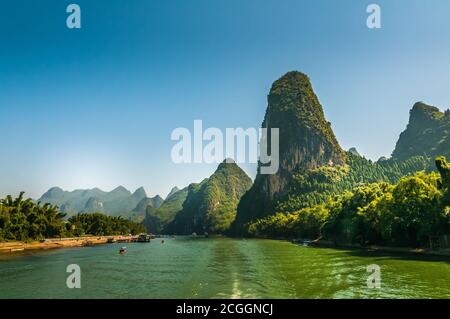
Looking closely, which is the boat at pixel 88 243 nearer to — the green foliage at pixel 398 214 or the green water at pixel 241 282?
the green water at pixel 241 282

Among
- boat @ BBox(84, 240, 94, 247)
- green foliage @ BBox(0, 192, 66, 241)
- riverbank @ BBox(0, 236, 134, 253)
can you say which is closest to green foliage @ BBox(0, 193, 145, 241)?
green foliage @ BBox(0, 192, 66, 241)

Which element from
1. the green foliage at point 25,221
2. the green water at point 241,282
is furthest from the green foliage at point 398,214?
the green foliage at point 25,221

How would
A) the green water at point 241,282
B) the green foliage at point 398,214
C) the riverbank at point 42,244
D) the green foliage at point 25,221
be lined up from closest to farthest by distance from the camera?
the green water at point 241,282 < the green foliage at point 398,214 < the riverbank at point 42,244 < the green foliage at point 25,221

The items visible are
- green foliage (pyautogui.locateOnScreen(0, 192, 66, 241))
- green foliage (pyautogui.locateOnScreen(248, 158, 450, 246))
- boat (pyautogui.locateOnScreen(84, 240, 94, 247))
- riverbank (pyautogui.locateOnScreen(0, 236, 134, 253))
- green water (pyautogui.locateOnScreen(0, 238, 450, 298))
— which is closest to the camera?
green water (pyautogui.locateOnScreen(0, 238, 450, 298))

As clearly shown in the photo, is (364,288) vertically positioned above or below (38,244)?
above

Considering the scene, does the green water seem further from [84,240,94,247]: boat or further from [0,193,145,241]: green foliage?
[84,240,94,247]: boat

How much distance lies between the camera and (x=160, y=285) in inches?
1603

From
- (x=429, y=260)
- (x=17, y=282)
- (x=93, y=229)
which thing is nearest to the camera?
(x=17, y=282)

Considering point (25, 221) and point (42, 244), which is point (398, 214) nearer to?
point (42, 244)

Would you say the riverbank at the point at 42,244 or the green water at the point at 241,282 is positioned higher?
the green water at the point at 241,282

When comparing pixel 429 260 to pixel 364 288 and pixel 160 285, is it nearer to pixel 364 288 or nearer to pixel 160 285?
pixel 364 288

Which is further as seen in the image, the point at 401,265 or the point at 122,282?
the point at 401,265
